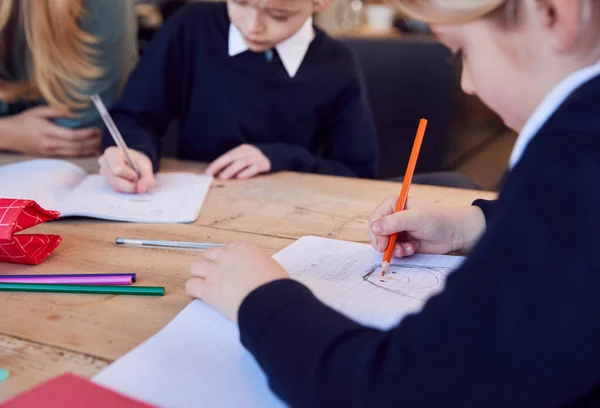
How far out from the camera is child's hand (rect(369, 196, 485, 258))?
68 centimetres

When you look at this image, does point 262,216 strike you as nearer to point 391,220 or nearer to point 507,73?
point 391,220

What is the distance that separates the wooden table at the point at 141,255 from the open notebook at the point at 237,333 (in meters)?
0.03

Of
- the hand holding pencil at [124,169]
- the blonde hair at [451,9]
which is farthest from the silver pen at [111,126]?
the blonde hair at [451,9]

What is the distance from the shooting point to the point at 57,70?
1143 millimetres

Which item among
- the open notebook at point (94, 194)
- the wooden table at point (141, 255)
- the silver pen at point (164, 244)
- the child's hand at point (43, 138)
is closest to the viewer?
the wooden table at point (141, 255)

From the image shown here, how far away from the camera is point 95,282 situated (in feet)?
1.91

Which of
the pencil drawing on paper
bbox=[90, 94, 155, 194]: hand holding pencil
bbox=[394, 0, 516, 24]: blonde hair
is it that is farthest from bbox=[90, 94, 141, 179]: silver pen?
bbox=[394, 0, 516, 24]: blonde hair

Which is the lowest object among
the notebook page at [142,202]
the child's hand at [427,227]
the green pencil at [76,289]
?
the notebook page at [142,202]

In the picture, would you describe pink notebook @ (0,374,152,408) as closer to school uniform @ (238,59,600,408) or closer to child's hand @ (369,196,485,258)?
school uniform @ (238,59,600,408)

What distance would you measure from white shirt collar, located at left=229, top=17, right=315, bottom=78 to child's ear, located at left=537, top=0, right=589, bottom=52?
88 cm

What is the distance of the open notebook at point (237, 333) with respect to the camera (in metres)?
0.43

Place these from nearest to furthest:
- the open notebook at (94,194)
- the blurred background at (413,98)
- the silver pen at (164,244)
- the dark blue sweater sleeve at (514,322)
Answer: the dark blue sweater sleeve at (514,322)
the silver pen at (164,244)
the open notebook at (94,194)
the blurred background at (413,98)

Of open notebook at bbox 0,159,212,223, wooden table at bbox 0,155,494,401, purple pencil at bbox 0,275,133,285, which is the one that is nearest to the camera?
wooden table at bbox 0,155,494,401

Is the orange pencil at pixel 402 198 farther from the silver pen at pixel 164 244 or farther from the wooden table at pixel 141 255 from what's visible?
the silver pen at pixel 164 244
